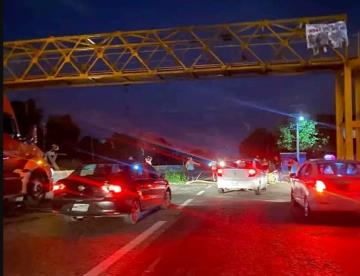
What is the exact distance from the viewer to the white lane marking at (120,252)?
8.30m

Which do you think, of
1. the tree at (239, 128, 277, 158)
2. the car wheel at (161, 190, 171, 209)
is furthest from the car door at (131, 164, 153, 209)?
the tree at (239, 128, 277, 158)

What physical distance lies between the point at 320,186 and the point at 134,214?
425cm

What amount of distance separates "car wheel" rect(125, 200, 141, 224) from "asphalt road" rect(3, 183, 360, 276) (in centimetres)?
24

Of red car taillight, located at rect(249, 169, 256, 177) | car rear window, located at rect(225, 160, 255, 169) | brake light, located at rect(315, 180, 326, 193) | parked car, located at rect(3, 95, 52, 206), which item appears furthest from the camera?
car rear window, located at rect(225, 160, 255, 169)

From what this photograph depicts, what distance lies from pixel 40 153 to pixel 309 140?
155ft

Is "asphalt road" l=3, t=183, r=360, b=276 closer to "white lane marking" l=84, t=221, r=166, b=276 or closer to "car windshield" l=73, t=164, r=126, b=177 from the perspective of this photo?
"white lane marking" l=84, t=221, r=166, b=276

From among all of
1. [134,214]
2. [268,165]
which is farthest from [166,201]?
[268,165]

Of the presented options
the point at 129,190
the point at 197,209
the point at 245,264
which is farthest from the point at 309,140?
the point at 245,264

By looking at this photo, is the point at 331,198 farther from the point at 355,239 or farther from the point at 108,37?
the point at 108,37

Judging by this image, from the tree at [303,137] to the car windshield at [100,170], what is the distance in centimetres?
4714

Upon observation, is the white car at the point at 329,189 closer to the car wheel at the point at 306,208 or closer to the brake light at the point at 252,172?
the car wheel at the point at 306,208

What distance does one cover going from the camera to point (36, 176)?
58.5 feet

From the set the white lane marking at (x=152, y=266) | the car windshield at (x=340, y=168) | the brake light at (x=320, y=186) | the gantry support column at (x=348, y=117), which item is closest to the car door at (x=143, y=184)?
the brake light at (x=320, y=186)

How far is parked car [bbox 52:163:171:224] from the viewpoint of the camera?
42.4ft
